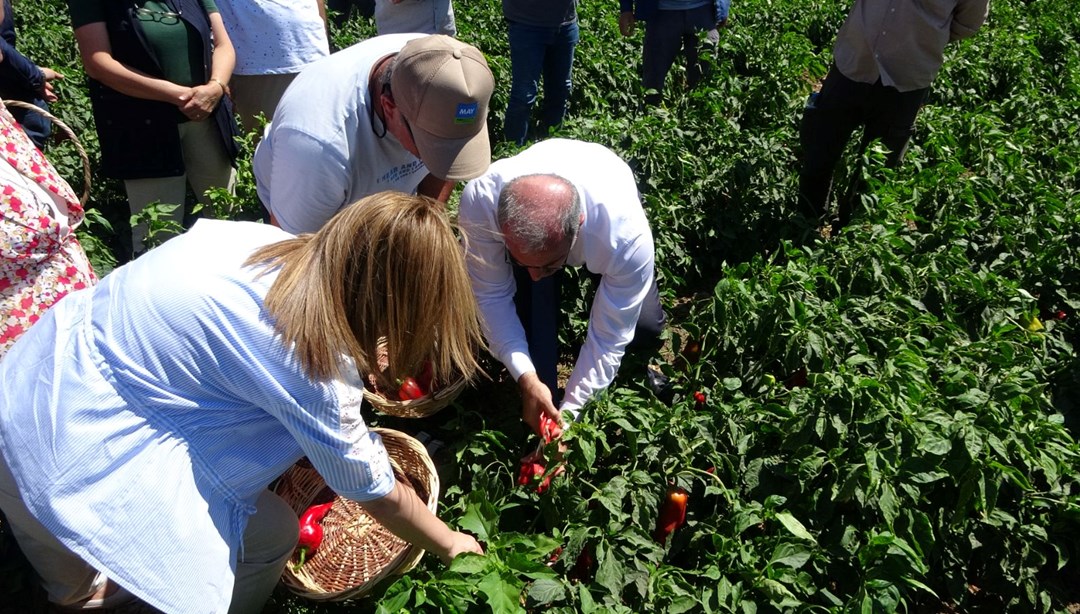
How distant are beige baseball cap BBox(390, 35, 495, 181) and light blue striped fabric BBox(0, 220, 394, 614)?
56 cm

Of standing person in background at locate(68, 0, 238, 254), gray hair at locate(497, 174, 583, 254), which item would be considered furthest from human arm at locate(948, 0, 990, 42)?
standing person in background at locate(68, 0, 238, 254)

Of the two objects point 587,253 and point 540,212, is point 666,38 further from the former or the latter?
point 540,212

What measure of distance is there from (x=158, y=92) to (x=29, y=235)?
1030mm

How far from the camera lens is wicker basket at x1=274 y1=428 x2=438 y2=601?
240 cm

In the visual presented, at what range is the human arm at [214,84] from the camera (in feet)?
10.8

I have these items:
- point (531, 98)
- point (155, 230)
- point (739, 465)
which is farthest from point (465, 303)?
point (531, 98)

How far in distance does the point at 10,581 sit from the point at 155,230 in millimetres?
1146

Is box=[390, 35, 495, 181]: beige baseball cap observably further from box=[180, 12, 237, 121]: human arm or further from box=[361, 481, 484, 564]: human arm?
box=[180, 12, 237, 121]: human arm

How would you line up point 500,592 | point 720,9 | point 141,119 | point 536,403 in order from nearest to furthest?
point 500,592 < point 536,403 < point 141,119 < point 720,9

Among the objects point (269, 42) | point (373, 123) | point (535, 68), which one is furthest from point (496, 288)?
point (535, 68)

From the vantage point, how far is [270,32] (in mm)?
3779

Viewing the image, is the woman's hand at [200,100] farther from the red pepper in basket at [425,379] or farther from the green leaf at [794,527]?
the green leaf at [794,527]

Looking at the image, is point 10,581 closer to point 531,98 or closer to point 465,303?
point 465,303

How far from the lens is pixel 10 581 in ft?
8.29
